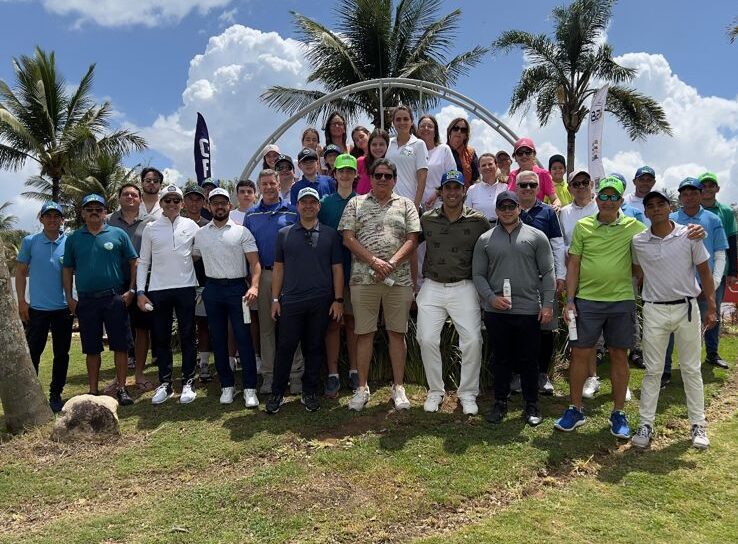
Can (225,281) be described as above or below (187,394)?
above

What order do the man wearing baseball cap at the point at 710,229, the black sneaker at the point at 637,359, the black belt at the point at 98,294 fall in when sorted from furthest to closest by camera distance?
1. the black sneaker at the point at 637,359
2. the man wearing baseball cap at the point at 710,229
3. the black belt at the point at 98,294

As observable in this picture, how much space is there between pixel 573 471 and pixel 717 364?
3941mm

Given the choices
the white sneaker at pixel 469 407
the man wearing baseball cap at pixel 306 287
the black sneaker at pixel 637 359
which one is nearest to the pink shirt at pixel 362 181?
the man wearing baseball cap at pixel 306 287

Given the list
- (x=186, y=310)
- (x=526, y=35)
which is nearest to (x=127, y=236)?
(x=186, y=310)

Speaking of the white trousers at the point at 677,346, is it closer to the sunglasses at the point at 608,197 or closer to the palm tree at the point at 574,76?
the sunglasses at the point at 608,197

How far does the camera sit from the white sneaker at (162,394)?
6.17 metres

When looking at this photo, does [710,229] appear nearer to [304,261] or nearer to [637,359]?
[637,359]

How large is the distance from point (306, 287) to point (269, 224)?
1.05m

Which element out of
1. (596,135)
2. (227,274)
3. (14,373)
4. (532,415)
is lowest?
(532,415)

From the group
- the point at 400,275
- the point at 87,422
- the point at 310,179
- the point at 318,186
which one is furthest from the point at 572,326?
the point at 87,422

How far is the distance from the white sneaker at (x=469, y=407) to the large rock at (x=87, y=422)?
339 centimetres

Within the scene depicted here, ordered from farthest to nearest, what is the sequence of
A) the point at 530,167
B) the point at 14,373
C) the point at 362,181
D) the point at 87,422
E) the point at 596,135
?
the point at 596,135 < the point at 530,167 < the point at 362,181 < the point at 14,373 < the point at 87,422

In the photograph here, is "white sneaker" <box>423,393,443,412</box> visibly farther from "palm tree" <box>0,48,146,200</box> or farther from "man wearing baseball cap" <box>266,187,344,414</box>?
"palm tree" <box>0,48,146,200</box>

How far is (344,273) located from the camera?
5.83 metres
